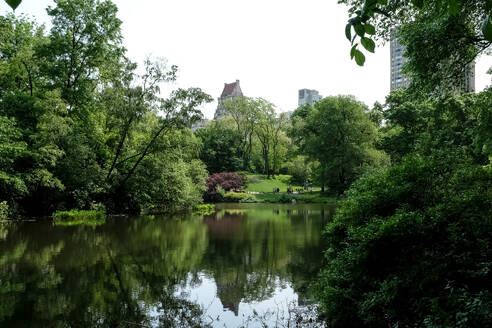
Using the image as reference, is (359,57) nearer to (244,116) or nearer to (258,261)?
(258,261)

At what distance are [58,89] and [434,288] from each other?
2239 centimetres

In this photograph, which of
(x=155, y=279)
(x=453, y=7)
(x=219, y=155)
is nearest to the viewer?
(x=453, y=7)

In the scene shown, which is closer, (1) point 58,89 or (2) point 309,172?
(1) point 58,89

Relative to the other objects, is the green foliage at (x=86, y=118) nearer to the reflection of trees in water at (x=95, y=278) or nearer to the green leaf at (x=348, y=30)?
the reflection of trees in water at (x=95, y=278)

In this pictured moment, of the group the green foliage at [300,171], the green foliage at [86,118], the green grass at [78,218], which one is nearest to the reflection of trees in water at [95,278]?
the green grass at [78,218]

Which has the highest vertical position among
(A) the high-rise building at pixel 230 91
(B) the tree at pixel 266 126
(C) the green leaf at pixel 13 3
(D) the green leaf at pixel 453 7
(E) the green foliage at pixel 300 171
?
(A) the high-rise building at pixel 230 91

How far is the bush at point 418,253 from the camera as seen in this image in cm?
376

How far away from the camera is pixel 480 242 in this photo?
4.18 meters

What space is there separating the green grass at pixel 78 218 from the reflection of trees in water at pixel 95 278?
390cm

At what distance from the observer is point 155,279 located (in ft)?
25.8

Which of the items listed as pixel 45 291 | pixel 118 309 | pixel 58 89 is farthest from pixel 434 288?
pixel 58 89

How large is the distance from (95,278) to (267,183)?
45.3 metres

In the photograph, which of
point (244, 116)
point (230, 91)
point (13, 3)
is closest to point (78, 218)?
point (13, 3)

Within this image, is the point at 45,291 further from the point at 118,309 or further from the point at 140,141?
the point at 140,141
